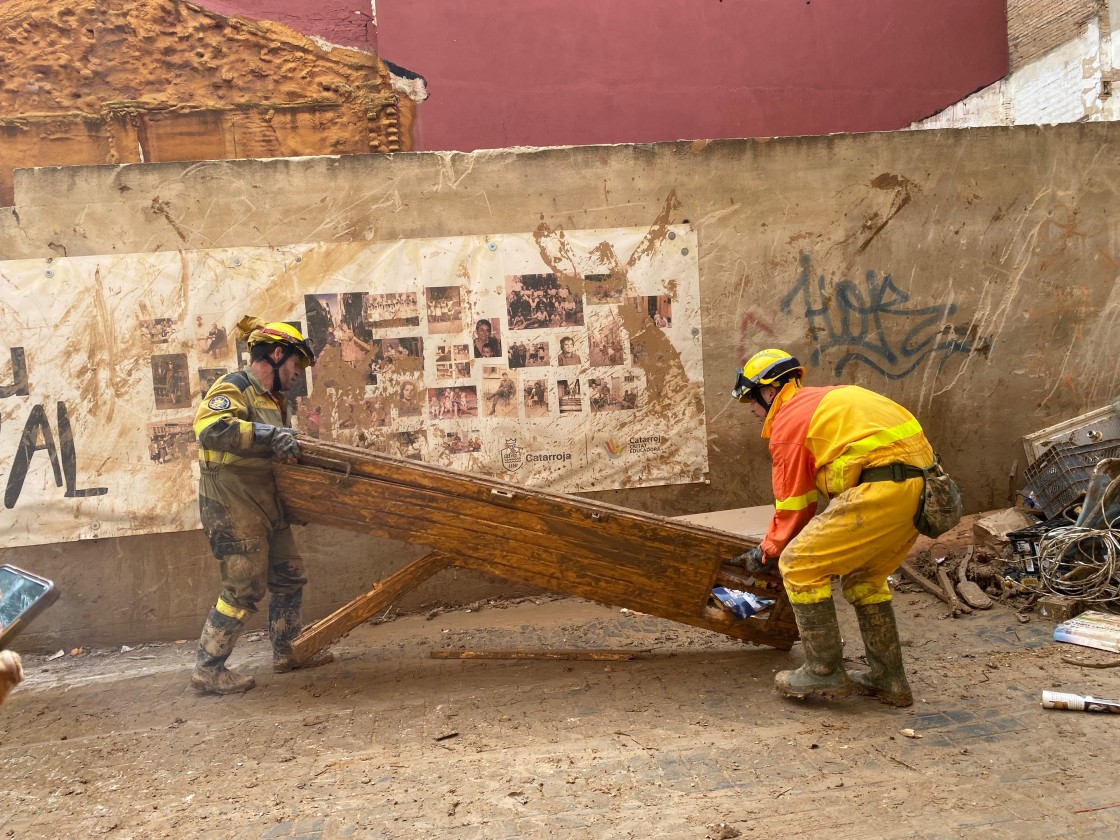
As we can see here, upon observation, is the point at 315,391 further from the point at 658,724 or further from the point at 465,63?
the point at 465,63

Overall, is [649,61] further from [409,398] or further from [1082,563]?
[1082,563]

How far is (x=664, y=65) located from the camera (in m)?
8.60

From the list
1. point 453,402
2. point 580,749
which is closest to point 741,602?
point 580,749

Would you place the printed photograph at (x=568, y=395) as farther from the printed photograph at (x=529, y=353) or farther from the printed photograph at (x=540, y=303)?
the printed photograph at (x=540, y=303)

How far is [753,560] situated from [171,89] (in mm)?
8136

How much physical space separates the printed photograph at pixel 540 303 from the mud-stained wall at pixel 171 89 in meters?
4.28

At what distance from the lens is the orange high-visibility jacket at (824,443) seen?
10.3ft

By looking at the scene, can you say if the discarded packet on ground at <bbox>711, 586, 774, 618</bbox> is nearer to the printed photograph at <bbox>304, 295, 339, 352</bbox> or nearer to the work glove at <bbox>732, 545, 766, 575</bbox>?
the work glove at <bbox>732, 545, 766, 575</bbox>

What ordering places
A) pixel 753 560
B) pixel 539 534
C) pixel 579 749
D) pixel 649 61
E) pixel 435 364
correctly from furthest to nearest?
pixel 649 61 → pixel 435 364 → pixel 539 534 → pixel 753 560 → pixel 579 749

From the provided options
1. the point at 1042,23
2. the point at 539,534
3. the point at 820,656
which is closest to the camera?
the point at 820,656

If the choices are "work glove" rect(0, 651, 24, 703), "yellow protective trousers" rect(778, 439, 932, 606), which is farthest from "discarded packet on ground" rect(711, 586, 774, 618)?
"work glove" rect(0, 651, 24, 703)

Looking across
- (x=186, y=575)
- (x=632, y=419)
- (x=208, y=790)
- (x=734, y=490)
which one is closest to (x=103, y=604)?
(x=186, y=575)

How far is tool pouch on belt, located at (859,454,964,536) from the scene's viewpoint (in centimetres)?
312

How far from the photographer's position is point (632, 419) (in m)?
5.19
